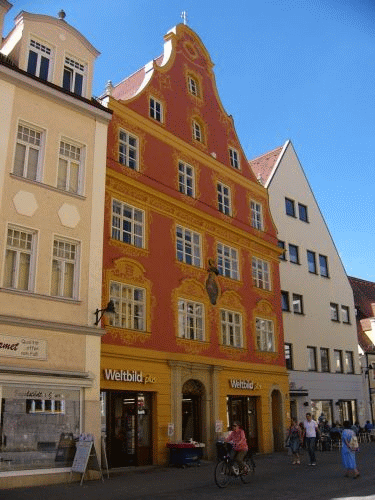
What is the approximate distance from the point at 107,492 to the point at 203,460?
29.2 feet

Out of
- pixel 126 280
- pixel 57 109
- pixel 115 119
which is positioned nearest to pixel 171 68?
pixel 115 119

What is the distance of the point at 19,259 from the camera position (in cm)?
1596

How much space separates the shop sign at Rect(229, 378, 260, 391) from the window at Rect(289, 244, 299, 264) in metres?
10.5

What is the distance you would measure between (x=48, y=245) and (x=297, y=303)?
1990 centimetres

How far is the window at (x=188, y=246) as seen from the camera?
75.4ft

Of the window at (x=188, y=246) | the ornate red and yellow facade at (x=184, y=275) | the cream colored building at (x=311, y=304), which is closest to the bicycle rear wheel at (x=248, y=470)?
the ornate red and yellow facade at (x=184, y=275)

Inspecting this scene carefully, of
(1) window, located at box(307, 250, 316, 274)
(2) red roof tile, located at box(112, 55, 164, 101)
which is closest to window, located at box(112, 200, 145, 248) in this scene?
(2) red roof tile, located at box(112, 55, 164, 101)

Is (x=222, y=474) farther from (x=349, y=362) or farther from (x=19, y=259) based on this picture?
(x=349, y=362)

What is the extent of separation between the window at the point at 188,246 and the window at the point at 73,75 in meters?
6.94

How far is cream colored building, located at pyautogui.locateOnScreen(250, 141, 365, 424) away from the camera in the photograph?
1259 inches

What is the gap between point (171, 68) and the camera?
2562 centimetres

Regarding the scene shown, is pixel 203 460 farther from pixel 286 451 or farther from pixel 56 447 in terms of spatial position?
pixel 56 447

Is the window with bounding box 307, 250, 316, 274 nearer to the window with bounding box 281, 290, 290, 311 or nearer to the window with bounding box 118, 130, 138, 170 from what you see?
the window with bounding box 281, 290, 290, 311

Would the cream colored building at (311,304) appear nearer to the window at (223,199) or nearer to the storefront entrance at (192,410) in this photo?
the window at (223,199)
